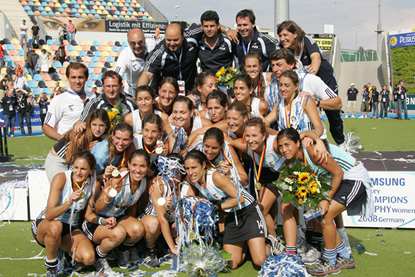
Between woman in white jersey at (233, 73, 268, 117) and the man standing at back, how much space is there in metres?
0.92

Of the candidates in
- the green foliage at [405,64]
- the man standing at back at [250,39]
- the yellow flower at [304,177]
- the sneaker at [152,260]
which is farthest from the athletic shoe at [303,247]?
the green foliage at [405,64]

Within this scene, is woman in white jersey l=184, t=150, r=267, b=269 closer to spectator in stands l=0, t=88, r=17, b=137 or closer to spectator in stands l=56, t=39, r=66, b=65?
spectator in stands l=0, t=88, r=17, b=137

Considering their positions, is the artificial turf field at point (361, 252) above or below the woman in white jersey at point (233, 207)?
below

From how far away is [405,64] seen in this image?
29625 mm

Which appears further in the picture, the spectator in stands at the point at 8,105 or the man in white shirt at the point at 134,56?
the spectator in stands at the point at 8,105

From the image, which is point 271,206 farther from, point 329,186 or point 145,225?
point 145,225

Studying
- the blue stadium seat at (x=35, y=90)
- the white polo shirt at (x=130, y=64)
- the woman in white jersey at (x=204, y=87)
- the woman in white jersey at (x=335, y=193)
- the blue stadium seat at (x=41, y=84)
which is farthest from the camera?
the blue stadium seat at (x=41, y=84)

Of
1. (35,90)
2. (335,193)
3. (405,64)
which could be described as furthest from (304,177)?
(405,64)

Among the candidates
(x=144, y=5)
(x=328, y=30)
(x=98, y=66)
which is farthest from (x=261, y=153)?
(x=328, y=30)

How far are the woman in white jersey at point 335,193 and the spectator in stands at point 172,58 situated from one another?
8.09 ft

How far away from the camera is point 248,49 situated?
6020 millimetres

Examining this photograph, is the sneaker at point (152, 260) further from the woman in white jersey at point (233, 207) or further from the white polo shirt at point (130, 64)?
the white polo shirt at point (130, 64)

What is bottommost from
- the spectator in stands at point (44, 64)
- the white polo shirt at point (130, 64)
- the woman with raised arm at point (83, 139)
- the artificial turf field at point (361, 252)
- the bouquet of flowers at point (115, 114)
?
the artificial turf field at point (361, 252)

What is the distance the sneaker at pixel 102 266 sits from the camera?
4.12 m
